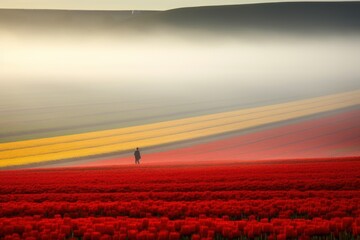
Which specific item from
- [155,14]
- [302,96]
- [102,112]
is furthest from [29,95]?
[302,96]

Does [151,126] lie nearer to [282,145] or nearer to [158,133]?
[158,133]

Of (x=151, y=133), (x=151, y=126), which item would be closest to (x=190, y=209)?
(x=151, y=133)

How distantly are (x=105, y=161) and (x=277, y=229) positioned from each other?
2889cm

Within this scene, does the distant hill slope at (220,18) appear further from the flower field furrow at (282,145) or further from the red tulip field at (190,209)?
the red tulip field at (190,209)

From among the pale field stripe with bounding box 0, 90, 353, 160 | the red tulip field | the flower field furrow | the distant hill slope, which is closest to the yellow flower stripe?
the pale field stripe with bounding box 0, 90, 353, 160

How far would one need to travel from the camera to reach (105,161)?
35.7 meters

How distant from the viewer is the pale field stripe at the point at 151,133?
121 ft

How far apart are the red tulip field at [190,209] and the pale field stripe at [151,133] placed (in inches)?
791

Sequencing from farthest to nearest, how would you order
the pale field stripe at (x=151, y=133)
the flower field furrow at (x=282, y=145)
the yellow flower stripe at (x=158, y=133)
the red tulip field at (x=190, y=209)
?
the pale field stripe at (x=151, y=133) < the yellow flower stripe at (x=158, y=133) < the flower field furrow at (x=282, y=145) < the red tulip field at (x=190, y=209)

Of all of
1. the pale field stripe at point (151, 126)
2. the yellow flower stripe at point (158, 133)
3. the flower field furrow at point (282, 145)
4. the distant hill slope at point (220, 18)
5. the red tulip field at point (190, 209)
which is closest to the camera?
the red tulip field at point (190, 209)

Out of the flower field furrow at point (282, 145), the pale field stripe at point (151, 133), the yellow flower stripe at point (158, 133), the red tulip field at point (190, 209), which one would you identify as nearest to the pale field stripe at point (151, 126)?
the yellow flower stripe at point (158, 133)

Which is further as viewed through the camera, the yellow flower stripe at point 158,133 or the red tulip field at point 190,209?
the yellow flower stripe at point 158,133

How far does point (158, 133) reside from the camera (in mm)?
43375

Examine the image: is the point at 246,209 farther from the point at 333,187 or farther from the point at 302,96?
the point at 302,96
